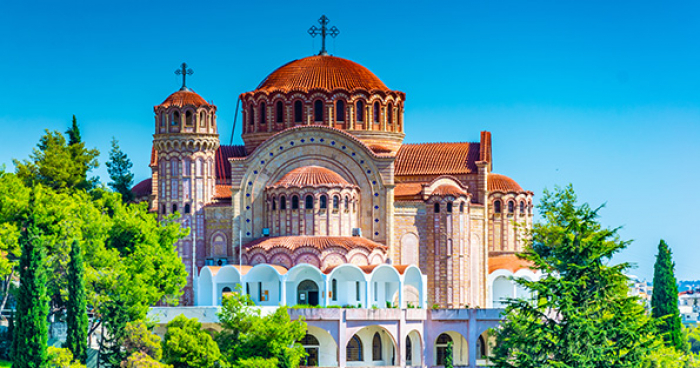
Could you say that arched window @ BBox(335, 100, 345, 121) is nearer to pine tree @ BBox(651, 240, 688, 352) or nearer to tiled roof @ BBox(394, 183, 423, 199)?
tiled roof @ BBox(394, 183, 423, 199)

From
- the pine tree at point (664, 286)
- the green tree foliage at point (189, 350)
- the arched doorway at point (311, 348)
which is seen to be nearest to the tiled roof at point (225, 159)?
the arched doorway at point (311, 348)

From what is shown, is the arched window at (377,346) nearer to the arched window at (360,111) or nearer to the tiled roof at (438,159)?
the tiled roof at (438,159)

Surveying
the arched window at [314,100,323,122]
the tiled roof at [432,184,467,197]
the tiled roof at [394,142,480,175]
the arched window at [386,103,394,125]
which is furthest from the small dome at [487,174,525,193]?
the arched window at [314,100,323,122]

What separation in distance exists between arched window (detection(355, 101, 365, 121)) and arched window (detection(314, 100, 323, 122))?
2182 mm

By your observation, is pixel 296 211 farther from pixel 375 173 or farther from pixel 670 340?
pixel 670 340

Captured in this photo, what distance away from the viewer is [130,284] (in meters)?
66.8

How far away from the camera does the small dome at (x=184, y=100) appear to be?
7825cm

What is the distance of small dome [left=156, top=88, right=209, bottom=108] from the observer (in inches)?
3081

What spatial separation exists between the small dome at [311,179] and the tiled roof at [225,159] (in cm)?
578

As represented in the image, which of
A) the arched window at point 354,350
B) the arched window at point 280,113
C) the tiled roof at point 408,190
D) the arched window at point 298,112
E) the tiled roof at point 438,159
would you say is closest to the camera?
the arched window at point 354,350

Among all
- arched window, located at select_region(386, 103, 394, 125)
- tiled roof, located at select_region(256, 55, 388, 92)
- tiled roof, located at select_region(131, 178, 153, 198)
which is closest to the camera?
tiled roof, located at select_region(131, 178, 153, 198)

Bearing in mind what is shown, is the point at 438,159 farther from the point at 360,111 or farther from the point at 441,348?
the point at 441,348

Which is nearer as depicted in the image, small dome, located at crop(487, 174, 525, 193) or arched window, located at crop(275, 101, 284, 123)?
arched window, located at crop(275, 101, 284, 123)

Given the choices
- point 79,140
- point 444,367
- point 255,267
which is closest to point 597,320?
point 444,367
